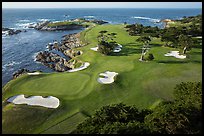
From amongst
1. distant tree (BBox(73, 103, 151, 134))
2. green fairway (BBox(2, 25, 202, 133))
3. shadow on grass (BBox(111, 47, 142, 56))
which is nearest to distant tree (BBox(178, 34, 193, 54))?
green fairway (BBox(2, 25, 202, 133))

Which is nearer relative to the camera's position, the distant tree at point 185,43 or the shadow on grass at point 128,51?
the distant tree at point 185,43

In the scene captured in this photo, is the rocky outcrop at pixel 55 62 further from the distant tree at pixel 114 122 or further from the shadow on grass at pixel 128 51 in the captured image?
the distant tree at pixel 114 122

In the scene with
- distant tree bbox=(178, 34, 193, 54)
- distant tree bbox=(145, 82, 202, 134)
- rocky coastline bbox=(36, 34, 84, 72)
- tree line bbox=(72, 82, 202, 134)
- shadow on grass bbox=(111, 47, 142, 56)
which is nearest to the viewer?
tree line bbox=(72, 82, 202, 134)

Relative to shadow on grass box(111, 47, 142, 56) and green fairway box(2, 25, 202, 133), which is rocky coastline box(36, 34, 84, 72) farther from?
shadow on grass box(111, 47, 142, 56)

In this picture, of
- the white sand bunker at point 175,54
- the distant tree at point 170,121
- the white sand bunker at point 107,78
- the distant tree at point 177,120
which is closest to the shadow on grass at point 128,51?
the white sand bunker at point 175,54

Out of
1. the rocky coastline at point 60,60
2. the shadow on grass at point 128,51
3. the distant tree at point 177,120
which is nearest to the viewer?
the distant tree at point 177,120

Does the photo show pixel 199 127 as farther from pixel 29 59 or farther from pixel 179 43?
pixel 29 59
